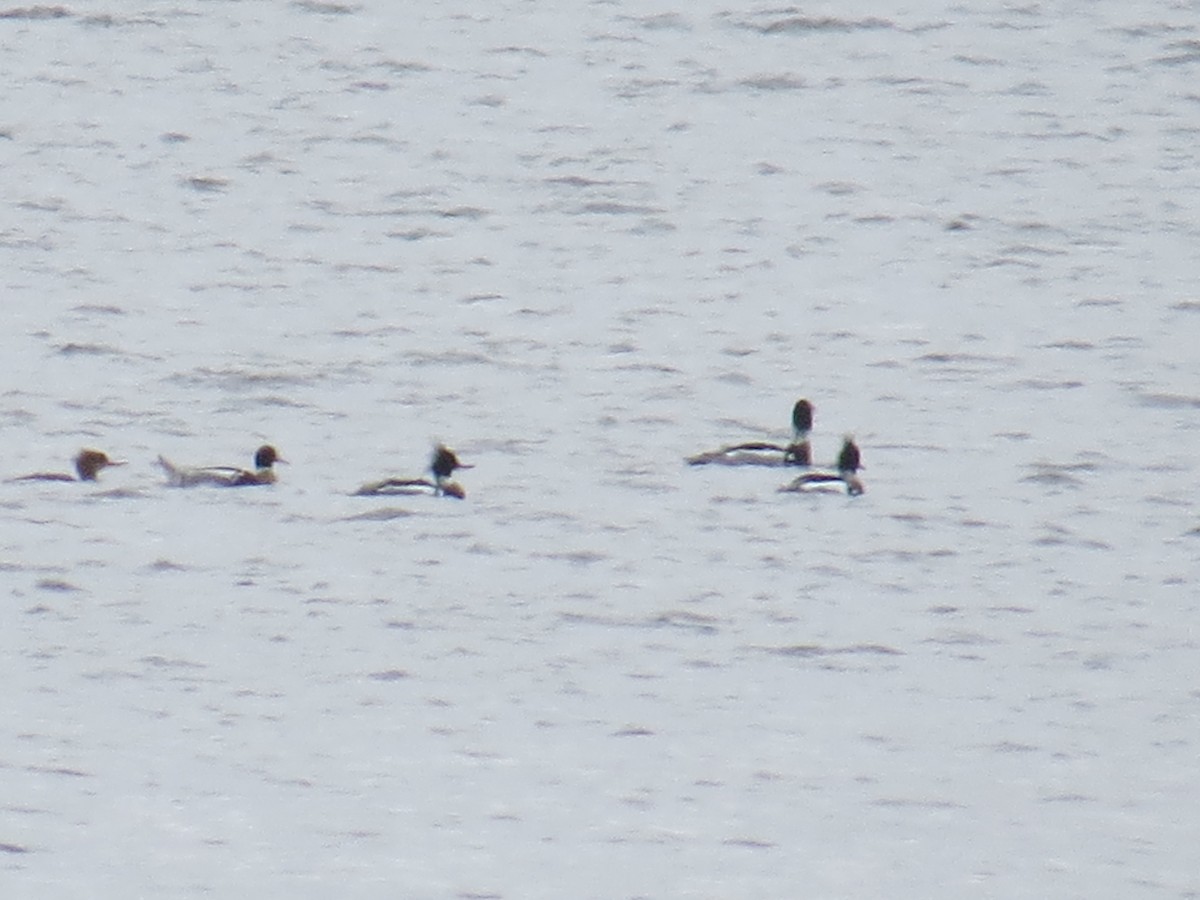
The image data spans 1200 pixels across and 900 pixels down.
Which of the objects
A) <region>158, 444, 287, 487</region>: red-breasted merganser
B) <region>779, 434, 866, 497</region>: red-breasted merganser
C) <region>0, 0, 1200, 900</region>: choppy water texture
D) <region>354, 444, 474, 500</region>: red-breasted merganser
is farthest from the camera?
<region>779, 434, 866, 497</region>: red-breasted merganser

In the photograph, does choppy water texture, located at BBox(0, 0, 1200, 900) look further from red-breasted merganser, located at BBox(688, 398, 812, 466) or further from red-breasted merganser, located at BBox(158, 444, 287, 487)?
red-breasted merganser, located at BBox(688, 398, 812, 466)

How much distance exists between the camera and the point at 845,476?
60.6 feet

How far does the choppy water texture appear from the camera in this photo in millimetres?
11805

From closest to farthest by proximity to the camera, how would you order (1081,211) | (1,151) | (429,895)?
(429,895)
(1081,211)
(1,151)

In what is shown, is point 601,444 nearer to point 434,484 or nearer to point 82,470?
point 434,484

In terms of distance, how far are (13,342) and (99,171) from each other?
5.34m

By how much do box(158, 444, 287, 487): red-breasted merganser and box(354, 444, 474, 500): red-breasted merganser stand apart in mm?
548

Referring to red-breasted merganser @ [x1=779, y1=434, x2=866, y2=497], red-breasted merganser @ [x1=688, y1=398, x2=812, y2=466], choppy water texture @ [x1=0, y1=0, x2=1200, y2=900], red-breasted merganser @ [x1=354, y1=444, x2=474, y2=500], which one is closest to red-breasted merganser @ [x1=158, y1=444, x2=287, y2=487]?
choppy water texture @ [x1=0, y1=0, x2=1200, y2=900]

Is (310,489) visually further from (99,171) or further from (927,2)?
(927,2)

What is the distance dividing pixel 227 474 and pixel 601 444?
2.45 metres

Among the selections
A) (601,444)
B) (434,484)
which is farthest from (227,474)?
(601,444)

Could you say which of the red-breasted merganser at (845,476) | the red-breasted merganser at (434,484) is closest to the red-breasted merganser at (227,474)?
the red-breasted merganser at (434,484)

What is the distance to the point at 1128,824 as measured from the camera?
462 inches

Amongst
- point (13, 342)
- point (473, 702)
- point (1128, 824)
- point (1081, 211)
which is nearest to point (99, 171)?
point (13, 342)
